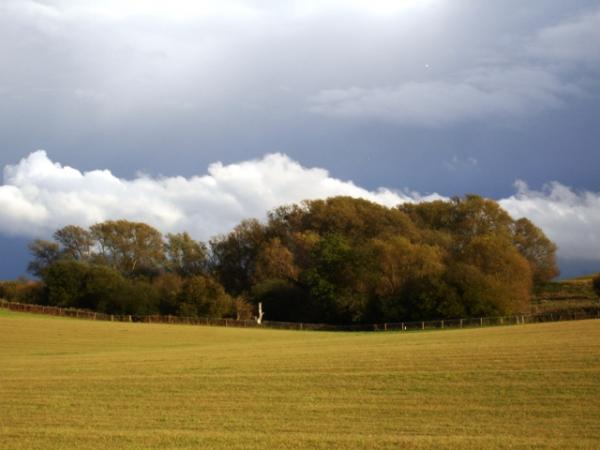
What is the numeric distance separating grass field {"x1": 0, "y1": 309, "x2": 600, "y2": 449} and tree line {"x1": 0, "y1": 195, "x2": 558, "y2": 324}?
48722mm

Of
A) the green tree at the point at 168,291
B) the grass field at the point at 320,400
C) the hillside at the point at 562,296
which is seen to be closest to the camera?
the grass field at the point at 320,400

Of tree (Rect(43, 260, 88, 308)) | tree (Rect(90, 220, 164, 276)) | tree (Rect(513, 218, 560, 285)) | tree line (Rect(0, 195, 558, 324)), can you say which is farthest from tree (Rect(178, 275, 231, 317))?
tree (Rect(513, 218, 560, 285))

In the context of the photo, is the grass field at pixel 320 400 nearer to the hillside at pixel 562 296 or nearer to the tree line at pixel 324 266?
the tree line at pixel 324 266

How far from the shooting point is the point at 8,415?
20828 mm

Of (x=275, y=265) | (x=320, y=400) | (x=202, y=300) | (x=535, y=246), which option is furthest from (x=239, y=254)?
(x=320, y=400)

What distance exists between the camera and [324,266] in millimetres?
93938

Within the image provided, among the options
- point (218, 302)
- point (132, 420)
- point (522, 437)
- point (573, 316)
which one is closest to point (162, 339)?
point (218, 302)

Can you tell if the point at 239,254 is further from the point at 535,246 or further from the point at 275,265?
the point at 535,246

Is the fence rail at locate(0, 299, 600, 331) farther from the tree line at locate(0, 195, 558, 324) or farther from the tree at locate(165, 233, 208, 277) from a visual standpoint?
the tree at locate(165, 233, 208, 277)

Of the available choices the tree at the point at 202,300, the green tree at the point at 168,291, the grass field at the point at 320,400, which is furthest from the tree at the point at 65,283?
the grass field at the point at 320,400

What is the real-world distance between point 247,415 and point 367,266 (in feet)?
239

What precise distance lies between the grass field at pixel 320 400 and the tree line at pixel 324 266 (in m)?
48.7

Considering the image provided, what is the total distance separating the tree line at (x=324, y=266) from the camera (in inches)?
3334

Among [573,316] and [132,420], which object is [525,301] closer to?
[573,316]
